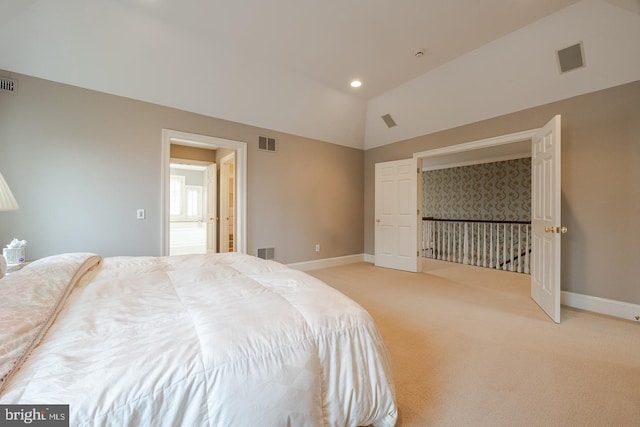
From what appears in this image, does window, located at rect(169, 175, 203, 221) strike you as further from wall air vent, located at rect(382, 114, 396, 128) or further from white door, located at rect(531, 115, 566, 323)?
white door, located at rect(531, 115, 566, 323)

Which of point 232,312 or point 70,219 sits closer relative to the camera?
point 232,312

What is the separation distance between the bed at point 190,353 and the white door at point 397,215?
3.73 metres

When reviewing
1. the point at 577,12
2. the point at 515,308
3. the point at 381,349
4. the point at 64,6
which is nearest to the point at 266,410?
the point at 381,349

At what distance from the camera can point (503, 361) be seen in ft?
6.48

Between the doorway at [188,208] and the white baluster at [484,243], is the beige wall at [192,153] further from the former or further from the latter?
the white baluster at [484,243]

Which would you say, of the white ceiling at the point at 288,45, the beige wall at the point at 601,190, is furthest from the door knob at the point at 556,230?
the white ceiling at the point at 288,45

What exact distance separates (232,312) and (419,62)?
3.84m

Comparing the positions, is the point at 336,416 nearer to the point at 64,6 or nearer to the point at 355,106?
the point at 64,6

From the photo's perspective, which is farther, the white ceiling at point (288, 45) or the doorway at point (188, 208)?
the doorway at point (188, 208)

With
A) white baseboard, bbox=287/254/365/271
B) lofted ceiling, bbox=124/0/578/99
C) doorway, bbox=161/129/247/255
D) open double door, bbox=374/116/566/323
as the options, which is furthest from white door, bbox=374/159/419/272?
doorway, bbox=161/129/247/255

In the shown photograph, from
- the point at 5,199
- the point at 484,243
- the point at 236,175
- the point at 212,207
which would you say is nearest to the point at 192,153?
the point at 212,207

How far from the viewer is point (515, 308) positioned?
3.04m

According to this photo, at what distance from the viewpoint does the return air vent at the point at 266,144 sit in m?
4.36

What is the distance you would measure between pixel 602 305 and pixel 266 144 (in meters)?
4.85
